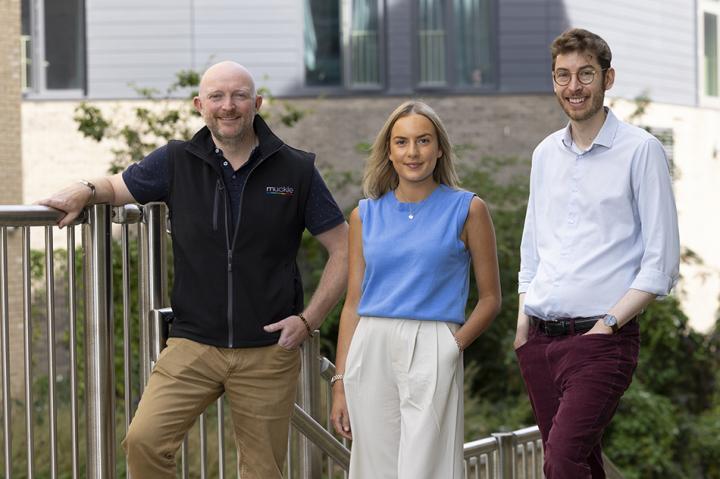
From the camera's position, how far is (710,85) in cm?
1959

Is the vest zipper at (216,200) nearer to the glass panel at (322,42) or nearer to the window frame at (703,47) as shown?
the glass panel at (322,42)

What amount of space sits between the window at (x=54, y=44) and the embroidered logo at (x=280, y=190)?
1290 centimetres

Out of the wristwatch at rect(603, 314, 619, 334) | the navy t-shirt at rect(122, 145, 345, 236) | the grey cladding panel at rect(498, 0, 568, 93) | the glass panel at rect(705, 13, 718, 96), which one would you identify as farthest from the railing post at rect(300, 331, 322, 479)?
the glass panel at rect(705, 13, 718, 96)

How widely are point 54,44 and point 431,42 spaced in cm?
506

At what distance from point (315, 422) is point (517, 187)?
9833 mm

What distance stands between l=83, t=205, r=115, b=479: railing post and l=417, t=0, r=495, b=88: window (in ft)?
40.7

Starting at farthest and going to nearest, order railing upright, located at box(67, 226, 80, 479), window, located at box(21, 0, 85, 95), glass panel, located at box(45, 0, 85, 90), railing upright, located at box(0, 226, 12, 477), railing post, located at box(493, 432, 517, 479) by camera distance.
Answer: glass panel, located at box(45, 0, 85, 90)
window, located at box(21, 0, 85, 95)
railing post, located at box(493, 432, 517, 479)
railing upright, located at box(67, 226, 80, 479)
railing upright, located at box(0, 226, 12, 477)

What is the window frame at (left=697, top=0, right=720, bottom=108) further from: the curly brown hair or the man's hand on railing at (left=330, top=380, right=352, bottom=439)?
the man's hand on railing at (left=330, top=380, right=352, bottom=439)

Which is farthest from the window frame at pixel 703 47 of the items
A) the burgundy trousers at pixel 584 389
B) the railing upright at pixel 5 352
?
the railing upright at pixel 5 352

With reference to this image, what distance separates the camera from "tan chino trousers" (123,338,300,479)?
4371 millimetres

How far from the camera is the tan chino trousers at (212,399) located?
14.3 ft

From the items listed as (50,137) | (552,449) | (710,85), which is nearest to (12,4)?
(50,137)

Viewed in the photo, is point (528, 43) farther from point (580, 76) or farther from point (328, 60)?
point (580, 76)

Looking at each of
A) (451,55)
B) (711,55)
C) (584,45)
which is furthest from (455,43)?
(584,45)
